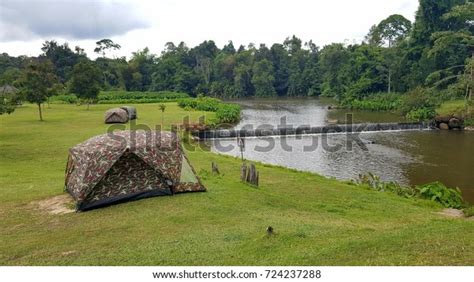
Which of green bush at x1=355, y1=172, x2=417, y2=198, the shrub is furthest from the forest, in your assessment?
green bush at x1=355, y1=172, x2=417, y2=198

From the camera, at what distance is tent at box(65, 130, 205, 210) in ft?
36.9

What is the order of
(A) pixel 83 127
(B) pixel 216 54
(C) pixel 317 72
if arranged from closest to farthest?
(A) pixel 83 127
(C) pixel 317 72
(B) pixel 216 54

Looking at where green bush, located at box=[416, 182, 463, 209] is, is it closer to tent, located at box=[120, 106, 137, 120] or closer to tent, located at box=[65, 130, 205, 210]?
tent, located at box=[65, 130, 205, 210]

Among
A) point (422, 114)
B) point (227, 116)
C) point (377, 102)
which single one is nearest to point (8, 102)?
point (227, 116)

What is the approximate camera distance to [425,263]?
673cm

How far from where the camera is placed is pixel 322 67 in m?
84.9

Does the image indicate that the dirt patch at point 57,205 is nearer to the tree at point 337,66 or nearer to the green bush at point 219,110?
the green bush at point 219,110

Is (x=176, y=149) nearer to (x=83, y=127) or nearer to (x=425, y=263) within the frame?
(x=425, y=263)

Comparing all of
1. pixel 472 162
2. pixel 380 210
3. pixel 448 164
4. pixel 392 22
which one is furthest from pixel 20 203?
pixel 392 22

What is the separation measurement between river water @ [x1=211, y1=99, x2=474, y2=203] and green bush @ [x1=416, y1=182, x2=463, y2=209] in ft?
4.57

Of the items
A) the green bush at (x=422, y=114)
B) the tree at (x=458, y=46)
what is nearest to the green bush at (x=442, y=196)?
the tree at (x=458, y=46)

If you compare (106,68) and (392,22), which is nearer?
(392,22)
